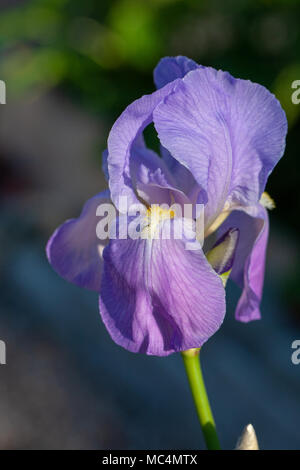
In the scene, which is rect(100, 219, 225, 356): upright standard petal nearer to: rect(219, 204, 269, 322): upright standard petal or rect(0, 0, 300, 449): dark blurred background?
rect(219, 204, 269, 322): upright standard petal

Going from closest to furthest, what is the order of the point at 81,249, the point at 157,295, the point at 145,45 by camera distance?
the point at 157,295 < the point at 81,249 < the point at 145,45

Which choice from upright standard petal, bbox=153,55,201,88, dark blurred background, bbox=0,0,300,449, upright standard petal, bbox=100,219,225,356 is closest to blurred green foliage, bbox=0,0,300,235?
dark blurred background, bbox=0,0,300,449

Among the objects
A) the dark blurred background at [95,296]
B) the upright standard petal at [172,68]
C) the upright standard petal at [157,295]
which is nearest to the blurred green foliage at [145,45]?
the dark blurred background at [95,296]

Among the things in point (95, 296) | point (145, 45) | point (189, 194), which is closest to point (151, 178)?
point (189, 194)

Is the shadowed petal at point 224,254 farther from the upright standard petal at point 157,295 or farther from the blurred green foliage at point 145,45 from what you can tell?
the blurred green foliage at point 145,45

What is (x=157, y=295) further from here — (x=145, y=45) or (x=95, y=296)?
(x=145, y=45)

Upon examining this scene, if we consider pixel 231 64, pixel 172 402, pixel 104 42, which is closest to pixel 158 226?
pixel 172 402
